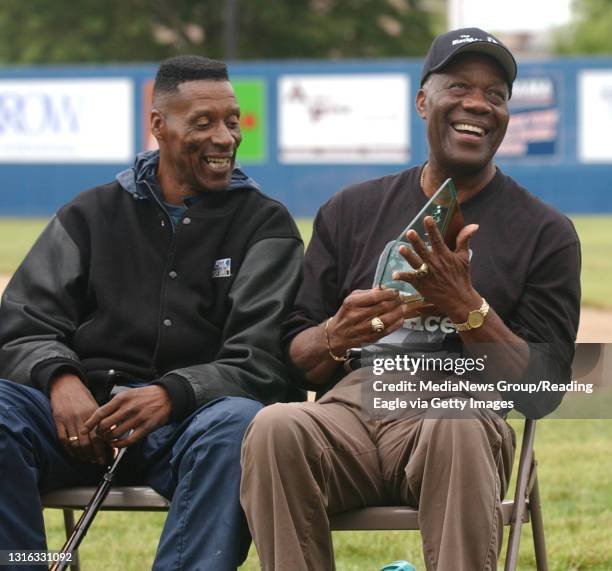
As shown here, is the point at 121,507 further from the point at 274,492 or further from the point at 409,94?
the point at 409,94

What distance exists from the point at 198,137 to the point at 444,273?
3.77 ft

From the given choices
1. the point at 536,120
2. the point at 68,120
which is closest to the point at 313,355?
the point at 536,120

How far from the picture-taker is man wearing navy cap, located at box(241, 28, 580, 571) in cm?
353

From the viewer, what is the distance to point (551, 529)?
541 cm

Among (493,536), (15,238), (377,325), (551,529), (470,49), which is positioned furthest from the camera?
(15,238)

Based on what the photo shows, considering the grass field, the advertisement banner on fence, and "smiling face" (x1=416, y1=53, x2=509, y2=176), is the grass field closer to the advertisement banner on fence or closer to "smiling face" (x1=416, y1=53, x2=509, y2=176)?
"smiling face" (x1=416, y1=53, x2=509, y2=176)

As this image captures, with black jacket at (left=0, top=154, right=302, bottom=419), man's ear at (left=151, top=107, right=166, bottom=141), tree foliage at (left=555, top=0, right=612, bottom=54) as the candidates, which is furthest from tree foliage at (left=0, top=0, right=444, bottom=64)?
black jacket at (left=0, top=154, right=302, bottom=419)

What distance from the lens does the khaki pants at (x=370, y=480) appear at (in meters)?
3.46

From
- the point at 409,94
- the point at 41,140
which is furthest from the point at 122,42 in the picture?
the point at 409,94

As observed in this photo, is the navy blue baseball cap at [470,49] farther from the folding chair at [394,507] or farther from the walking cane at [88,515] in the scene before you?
the walking cane at [88,515]

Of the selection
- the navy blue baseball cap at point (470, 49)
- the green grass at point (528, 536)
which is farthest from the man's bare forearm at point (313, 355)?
the green grass at point (528, 536)

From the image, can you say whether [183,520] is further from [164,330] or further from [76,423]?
[164,330]

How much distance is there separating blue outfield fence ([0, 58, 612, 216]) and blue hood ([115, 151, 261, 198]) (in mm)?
18529

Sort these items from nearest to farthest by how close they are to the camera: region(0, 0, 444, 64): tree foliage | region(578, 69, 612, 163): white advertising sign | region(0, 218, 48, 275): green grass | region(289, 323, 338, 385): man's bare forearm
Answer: region(289, 323, 338, 385): man's bare forearm < region(0, 218, 48, 275): green grass < region(578, 69, 612, 163): white advertising sign < region(0, 0, 444, 64): tree foliage
